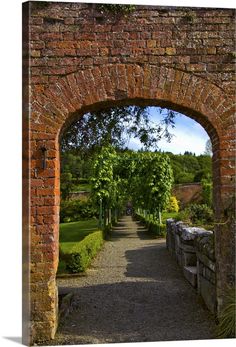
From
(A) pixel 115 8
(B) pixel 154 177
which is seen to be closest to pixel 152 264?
(A) pixel 115 8

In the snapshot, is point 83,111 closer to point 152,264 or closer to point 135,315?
point 135,315

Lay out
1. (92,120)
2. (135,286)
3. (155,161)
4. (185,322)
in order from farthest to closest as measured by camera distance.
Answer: (155,161), (135,286), (92,120), (185,322)

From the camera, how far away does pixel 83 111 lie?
520 cm

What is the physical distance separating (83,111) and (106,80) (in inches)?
17.7

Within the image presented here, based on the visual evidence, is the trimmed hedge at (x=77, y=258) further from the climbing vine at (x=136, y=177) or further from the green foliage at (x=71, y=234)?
the climbing vine at (x=136, y=177)

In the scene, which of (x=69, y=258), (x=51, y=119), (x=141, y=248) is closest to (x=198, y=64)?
(x=51, y=119)

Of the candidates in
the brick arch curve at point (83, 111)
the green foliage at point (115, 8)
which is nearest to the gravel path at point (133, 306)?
the brick arch curve at point (83, 111)

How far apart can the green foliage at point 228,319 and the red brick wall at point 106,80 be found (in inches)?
6.6

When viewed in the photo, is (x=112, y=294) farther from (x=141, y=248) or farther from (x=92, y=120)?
(x=141, y=248)

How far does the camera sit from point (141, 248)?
1438 cm

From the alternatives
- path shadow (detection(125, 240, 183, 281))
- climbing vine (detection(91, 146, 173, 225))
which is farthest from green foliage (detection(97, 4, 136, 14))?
climbing vine (detection(91, 146, 173, 225))

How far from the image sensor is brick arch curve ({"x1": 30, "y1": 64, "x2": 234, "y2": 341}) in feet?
16.1

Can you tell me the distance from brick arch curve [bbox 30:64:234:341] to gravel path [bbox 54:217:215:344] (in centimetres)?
61

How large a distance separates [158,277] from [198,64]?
5486mm
